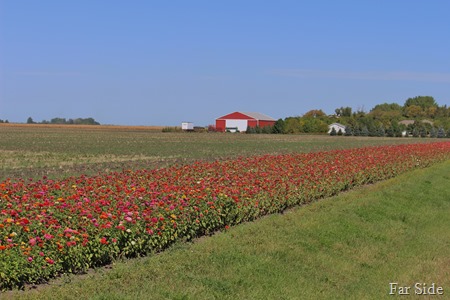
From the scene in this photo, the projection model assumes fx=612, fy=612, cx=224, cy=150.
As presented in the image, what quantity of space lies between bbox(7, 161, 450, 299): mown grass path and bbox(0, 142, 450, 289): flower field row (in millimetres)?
250

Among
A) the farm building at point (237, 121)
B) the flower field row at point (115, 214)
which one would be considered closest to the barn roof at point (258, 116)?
the farm building at point (237, 121)

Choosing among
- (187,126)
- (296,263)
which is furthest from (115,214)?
(187,126)

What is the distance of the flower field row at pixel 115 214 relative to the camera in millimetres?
6621

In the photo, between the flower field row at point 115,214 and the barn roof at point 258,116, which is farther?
the barn roof at point 258,116

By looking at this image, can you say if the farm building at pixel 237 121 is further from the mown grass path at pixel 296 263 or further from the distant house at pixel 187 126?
the mown grass path at pixel 296 263

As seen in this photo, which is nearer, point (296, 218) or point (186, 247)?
point (186, 247)

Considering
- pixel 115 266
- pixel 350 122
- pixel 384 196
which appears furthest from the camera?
pixel 350 122

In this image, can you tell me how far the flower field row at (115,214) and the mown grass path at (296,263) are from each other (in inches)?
9.8

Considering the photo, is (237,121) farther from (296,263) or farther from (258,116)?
(296,263)

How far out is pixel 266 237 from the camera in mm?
9703

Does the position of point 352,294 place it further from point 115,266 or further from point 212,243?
point 115,266

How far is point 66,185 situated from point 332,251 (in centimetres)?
501

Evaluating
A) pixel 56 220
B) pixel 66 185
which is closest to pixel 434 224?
pixel 66 185

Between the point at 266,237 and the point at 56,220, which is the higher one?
the point at 56,220
